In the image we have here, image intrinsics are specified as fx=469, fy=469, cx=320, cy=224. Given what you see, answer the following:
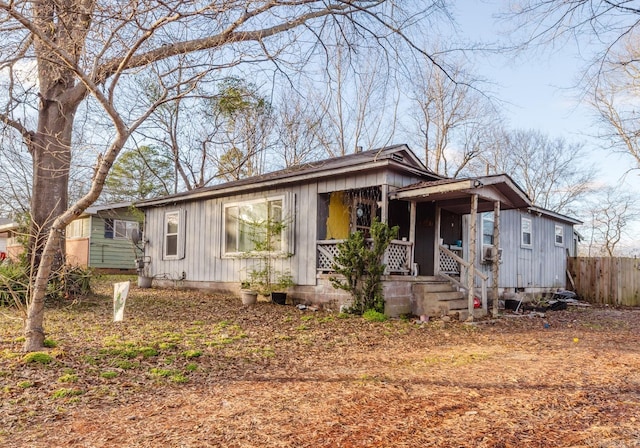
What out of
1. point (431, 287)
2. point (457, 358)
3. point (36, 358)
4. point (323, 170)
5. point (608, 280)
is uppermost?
point (323, 170)

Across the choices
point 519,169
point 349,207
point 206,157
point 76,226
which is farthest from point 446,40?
point 519,169

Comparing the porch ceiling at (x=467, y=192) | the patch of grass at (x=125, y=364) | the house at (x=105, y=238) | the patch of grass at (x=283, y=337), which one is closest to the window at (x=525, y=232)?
the porch ceiling at (x=467, y=192)

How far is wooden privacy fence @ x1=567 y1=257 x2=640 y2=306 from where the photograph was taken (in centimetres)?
1468

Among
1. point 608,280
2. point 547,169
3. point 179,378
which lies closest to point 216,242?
point 179,378

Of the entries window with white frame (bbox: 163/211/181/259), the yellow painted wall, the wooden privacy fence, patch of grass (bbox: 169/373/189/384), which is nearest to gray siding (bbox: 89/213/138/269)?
window with white frame (bbox: 163/211/181/259)

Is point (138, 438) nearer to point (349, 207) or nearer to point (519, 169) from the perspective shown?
point (349, 207)

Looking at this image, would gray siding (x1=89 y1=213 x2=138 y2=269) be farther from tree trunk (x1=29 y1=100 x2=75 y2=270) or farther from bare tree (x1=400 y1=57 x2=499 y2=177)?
bare tree (x1=400 y1=57 x2=499 y2=177)

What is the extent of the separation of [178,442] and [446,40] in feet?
14.9

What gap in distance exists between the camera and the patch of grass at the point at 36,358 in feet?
14.9

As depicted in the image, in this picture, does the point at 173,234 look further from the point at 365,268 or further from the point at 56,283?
the point at 365,268

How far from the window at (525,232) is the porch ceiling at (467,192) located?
3.51 m

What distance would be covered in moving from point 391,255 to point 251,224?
358 centimetres

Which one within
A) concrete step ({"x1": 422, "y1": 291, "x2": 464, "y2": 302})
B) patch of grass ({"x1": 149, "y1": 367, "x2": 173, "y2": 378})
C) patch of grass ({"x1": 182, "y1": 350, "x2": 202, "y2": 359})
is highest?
concrete step ({"x1": 422, "y1": 291, "x2": 464, "y2": 302})

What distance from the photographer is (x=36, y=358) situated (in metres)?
4.59
